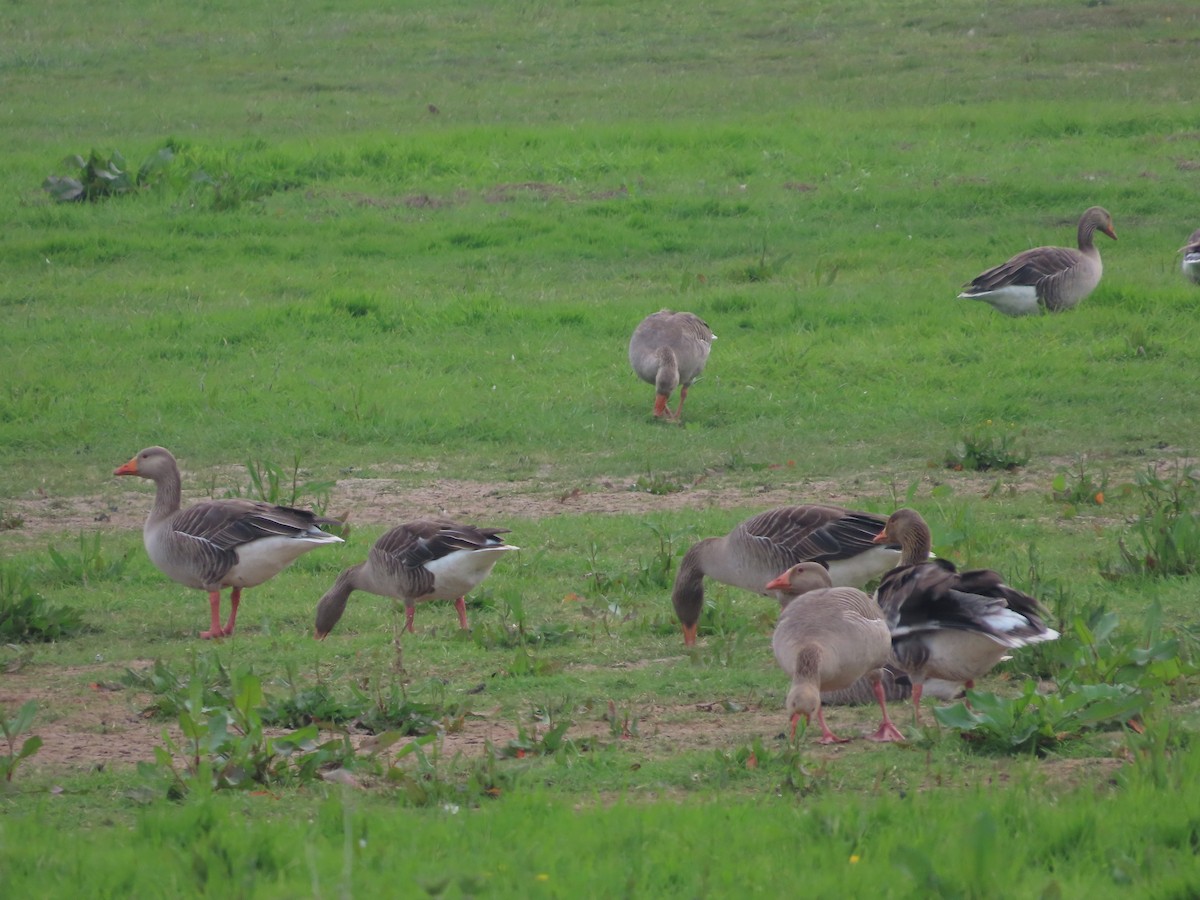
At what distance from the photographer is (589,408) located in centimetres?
1388

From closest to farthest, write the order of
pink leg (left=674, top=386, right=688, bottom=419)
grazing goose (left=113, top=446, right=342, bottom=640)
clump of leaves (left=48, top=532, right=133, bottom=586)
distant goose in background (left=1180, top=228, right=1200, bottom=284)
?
grazing goose (left=113, top=446, right=342, bottom=640)
clump of leaves (left=48, top=532, right=133, bottom=586)
pink leg (left=674, top=386, right=688, bottom=419)
distant goose in background (left=1180, top=228, right=1200, bottom=284)

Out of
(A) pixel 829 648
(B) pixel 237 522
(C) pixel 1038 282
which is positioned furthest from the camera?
(C) pixel 1038 282

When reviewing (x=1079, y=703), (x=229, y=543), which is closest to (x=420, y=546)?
(x=229, y=543)

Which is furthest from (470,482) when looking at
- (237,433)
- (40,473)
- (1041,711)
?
(1041,711)

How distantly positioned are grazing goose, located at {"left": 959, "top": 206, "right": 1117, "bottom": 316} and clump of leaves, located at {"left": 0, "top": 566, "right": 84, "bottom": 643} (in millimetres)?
9597

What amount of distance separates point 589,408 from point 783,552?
587cm

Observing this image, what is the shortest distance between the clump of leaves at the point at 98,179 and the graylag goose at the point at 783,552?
13.6 meters

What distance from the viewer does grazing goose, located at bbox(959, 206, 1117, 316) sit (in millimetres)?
15188

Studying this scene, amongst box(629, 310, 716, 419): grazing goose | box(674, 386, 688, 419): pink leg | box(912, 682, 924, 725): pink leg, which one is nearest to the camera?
box(912, 682, 924, 725): pink leg

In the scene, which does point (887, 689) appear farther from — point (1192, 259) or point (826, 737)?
point (1192, 259)

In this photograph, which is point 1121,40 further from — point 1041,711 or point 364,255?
point 1041,711

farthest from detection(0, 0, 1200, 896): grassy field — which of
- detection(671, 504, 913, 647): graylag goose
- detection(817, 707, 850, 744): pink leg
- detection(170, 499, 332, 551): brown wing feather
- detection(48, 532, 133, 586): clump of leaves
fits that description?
detection(170, 499, 332, 551): brown wing feather

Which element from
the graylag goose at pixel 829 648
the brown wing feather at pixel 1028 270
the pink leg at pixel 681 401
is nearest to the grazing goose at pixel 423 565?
the graylag goose at pixel 829 648

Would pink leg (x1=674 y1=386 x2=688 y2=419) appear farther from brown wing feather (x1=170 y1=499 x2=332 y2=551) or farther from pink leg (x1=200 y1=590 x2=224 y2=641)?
pink leg (x1=200 y1=590 x2=224 y2=641)
